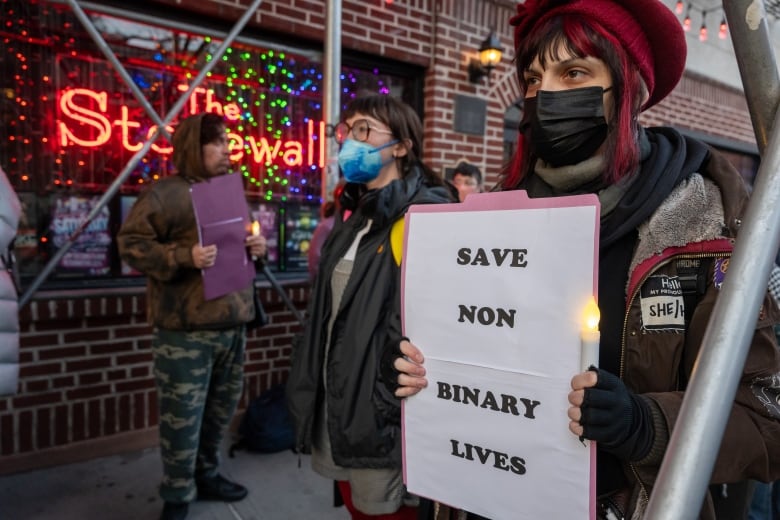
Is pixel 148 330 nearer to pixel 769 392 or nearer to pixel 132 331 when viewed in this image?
pixel 132 331

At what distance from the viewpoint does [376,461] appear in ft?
6.00

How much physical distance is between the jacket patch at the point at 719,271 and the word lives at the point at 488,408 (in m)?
0.39

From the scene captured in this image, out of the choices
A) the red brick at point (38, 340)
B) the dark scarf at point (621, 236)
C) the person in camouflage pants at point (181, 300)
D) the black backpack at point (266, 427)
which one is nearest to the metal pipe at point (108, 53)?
the person in camouflage pants at point (181, 300)

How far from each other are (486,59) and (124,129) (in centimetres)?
302

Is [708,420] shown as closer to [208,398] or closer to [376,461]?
[376,461]

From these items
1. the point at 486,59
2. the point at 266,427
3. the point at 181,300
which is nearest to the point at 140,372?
the point at 266,427

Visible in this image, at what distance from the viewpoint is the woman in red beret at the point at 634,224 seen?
960 millimetres

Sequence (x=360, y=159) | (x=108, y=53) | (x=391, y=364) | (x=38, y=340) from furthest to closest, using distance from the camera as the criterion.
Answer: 1. (x=38, y=340)
2. (x=108, y=53)
3. (x=360, y=159)
4. (x=391, y=364)

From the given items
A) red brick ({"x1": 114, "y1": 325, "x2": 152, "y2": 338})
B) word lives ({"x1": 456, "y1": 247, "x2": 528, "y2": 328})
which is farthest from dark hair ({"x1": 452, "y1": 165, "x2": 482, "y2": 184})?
word lives ({"x1": 456, "y1": 247, "x2": 528, "y2": 328})

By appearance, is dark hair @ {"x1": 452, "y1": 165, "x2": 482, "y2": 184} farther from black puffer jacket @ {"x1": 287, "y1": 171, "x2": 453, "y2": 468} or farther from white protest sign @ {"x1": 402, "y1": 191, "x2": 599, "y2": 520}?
white protest sign @ {"x1": 402, "y1": 191, "x2": 599, "y2": 520}

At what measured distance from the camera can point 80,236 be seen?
142 inches

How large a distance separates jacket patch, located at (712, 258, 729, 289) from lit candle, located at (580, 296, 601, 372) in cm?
25

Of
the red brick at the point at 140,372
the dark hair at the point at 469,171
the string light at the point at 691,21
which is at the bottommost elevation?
the red brick at the point at 140,372

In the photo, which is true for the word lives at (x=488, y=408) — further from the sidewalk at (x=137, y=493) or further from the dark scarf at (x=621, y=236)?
the sidewalk at (x=137, y=493)
